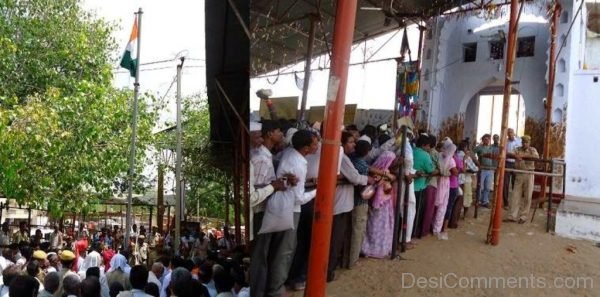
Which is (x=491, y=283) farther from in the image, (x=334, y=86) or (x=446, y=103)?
(x=446, y=103)

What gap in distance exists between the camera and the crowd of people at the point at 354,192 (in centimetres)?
430

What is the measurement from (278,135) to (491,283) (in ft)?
9.33

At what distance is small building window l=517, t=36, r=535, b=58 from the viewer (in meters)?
12.8

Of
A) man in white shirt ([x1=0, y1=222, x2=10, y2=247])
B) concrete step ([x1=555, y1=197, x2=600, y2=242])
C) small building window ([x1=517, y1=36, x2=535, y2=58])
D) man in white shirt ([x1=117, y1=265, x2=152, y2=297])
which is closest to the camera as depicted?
man in white shirt ([x1=117, y1=265, x2=152, y2=297])

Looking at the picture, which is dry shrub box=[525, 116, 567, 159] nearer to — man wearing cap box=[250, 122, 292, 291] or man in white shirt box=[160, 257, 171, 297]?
man in white shirt box=[160, 257, 171, 297]

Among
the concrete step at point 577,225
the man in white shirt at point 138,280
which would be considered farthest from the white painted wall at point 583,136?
the man in white shirt at point 138,280

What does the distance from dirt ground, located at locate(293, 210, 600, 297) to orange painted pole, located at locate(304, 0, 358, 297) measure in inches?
61.3

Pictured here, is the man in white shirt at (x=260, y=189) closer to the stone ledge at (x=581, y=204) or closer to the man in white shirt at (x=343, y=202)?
the man in white shirt at (x=343, y=202)

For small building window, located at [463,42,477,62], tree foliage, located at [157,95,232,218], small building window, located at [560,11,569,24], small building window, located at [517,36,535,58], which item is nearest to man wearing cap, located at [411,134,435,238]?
tree foliage, located at [157,95,232,218]

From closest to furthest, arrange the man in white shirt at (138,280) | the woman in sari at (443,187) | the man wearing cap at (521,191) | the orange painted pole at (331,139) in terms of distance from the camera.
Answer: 1. the orange painted pole at (331,139)
2. the man in white shirt at (138,280)
3. the woman in sari at (443,187)
4. the man wearing cap at (521,191)

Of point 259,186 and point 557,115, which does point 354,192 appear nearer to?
point 259,186

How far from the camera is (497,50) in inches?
528

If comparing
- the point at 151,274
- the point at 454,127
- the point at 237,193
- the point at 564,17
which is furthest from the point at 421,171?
the point at 454,127

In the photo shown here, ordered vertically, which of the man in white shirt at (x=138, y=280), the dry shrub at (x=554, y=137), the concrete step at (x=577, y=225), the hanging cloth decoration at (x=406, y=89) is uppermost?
the hanging cloth decoration at (x=406, y=89)
